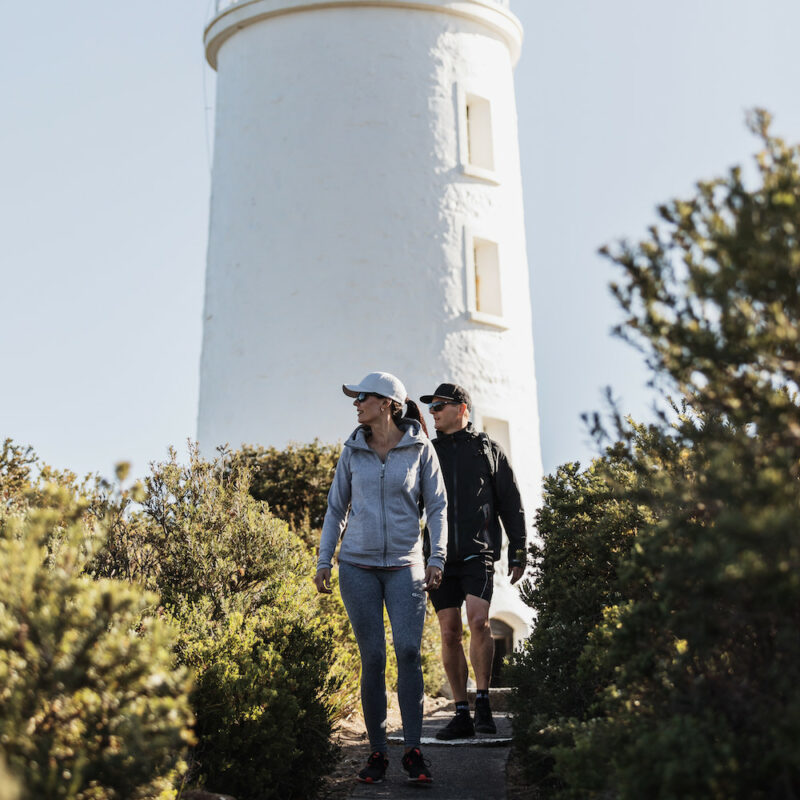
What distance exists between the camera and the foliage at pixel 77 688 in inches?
119

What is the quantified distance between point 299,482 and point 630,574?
8.35m

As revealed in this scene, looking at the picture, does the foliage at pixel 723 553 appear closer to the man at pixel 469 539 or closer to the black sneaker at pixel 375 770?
the black sneaker at pixel 375 770

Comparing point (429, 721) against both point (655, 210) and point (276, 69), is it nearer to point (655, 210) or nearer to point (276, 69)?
point (655, 210)

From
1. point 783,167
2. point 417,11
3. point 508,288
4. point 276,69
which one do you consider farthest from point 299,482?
point 783,167

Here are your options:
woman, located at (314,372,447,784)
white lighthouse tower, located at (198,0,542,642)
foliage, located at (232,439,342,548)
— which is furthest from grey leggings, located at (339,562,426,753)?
white lighthouse tower, located at (198,0,542,642)

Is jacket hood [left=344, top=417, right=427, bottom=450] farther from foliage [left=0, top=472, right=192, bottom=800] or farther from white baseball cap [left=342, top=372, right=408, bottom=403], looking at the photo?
foliage [left=0, top=472, right=192, bottom=800]

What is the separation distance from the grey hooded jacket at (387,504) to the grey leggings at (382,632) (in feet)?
0.30

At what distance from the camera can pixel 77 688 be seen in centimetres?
313

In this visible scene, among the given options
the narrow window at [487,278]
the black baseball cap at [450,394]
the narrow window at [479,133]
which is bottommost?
the black baseball cap at [450,394]

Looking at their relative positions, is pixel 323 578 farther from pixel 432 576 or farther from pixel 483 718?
pixel 483 718

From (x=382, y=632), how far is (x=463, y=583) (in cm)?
130

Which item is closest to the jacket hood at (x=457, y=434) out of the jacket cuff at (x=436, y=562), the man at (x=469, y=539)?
the man at (x=469, y=539)

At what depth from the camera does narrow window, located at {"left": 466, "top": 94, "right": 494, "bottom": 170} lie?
1512cm

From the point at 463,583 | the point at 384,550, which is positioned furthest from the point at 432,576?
the point at 463,583
